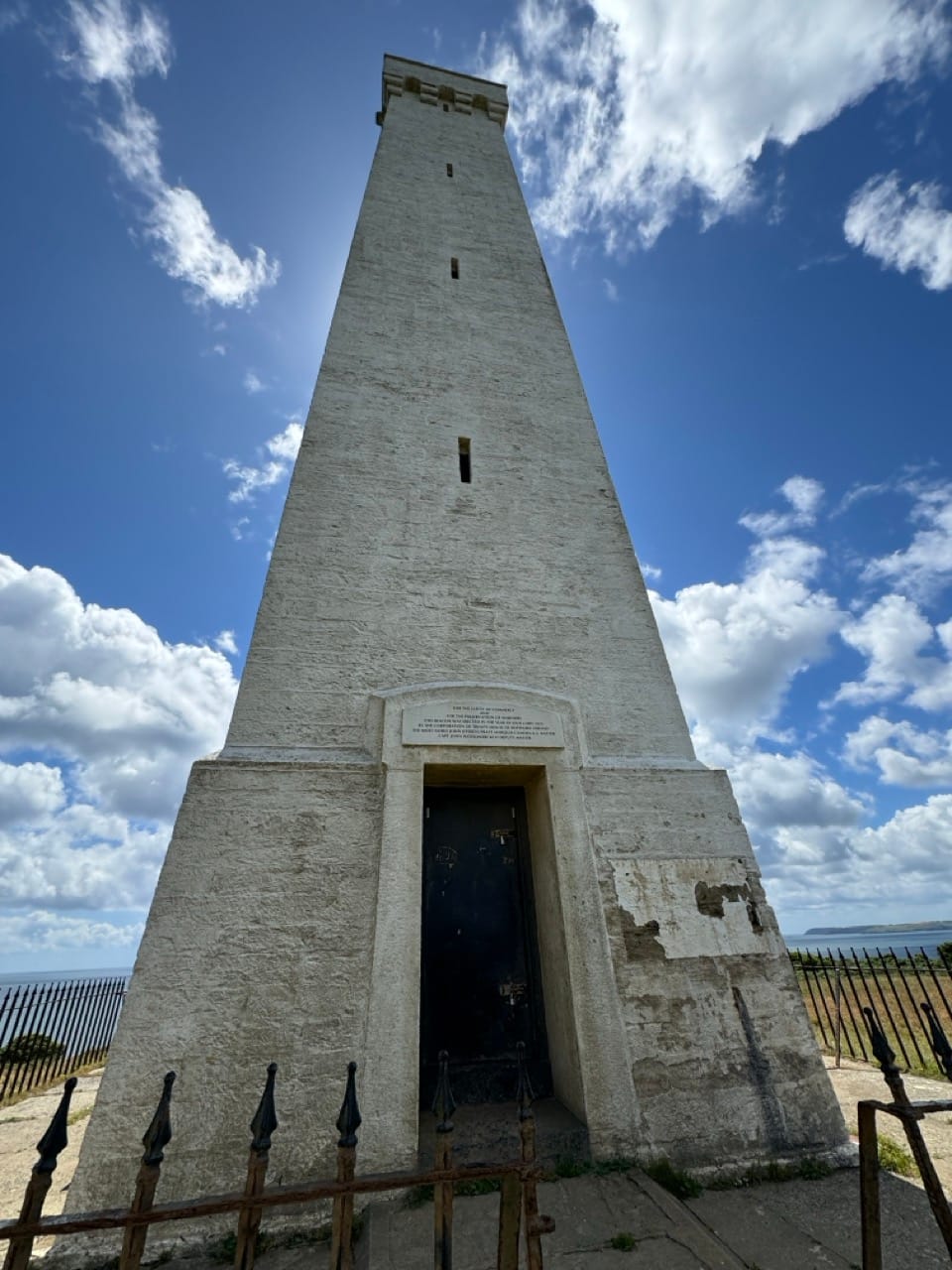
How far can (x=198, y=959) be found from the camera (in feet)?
12.8

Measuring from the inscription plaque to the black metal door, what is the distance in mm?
822

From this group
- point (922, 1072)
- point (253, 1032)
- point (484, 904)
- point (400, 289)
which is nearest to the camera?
point (253, 1032)

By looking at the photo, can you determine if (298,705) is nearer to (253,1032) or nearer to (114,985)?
(253,1032)

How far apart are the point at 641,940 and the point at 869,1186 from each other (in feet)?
6.87

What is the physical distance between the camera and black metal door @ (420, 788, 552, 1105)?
468cm

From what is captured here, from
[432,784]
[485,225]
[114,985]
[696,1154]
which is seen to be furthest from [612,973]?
[114,985]

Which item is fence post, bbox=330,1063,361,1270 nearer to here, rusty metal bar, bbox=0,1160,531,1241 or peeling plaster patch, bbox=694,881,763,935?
rusty metal bar, bbox=0,1160,531,1241

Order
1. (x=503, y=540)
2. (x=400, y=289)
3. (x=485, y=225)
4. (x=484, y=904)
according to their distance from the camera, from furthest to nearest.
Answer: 1. (x=485, y=225)
2. (x=400, y=289)
3. (x=503, y=540)
4. (x=484, y=904)

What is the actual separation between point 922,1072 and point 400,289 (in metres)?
12.8

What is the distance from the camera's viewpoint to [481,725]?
16.9ft

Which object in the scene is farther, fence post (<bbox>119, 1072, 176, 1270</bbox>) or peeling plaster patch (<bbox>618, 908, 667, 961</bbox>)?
peeling plaster patch (<bbox>618, 908, 667, 961</bbox>)

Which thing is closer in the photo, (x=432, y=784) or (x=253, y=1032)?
(x=253, y=1032)

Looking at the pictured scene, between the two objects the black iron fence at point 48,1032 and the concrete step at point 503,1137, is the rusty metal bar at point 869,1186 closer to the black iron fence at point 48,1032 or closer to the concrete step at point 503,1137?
the concrete step at point 503,1137

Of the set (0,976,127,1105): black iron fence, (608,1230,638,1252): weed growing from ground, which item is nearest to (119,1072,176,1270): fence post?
(608,1230,638,1252): weed growing from ground
